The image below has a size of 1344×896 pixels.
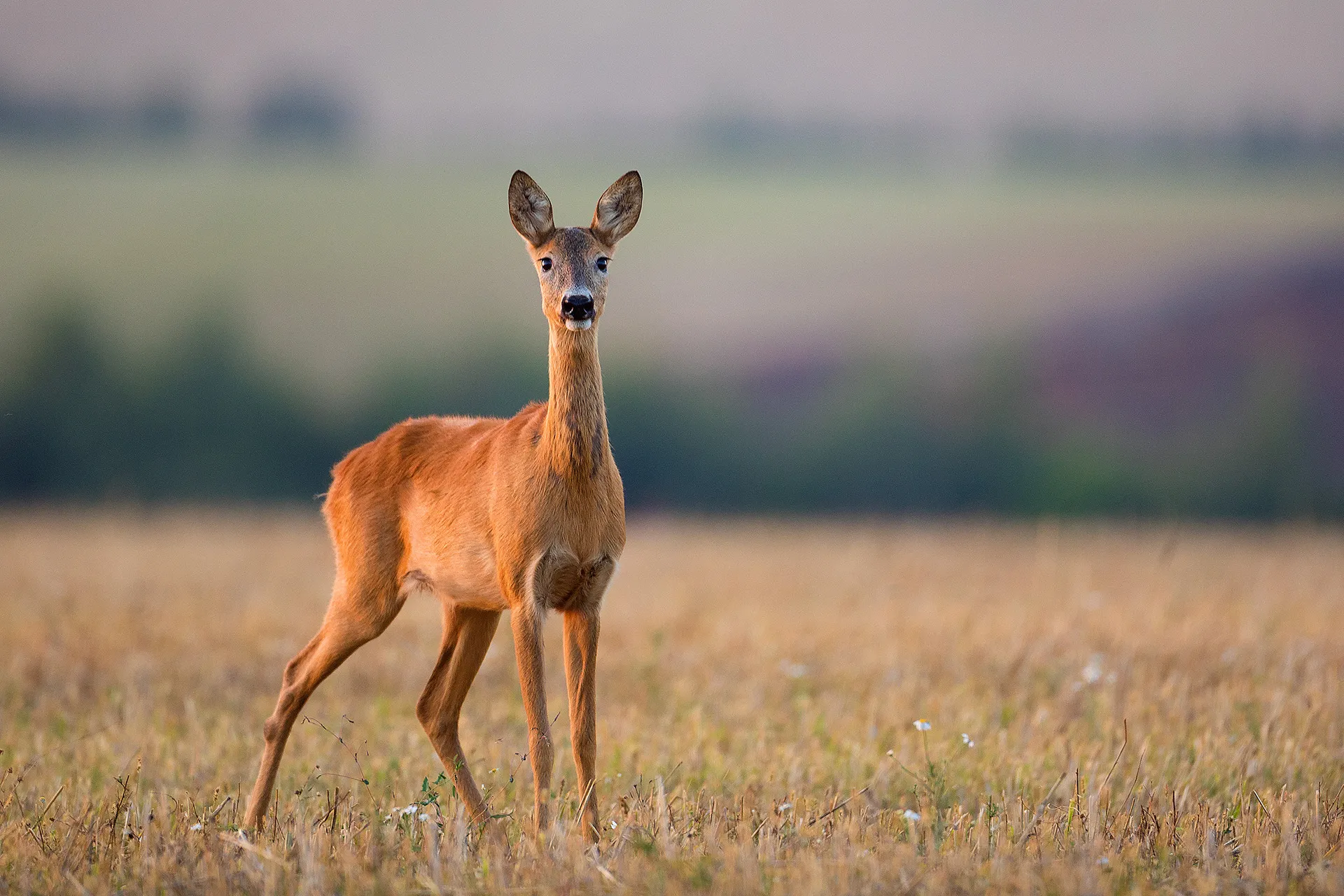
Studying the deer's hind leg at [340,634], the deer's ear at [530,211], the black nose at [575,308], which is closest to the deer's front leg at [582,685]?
the deer's hind leg at [340,634]

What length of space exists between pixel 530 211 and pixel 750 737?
3.56 m

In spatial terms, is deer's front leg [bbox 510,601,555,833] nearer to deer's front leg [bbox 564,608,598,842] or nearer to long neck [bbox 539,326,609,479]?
deer's front leg [bbox 564,608,598,842]

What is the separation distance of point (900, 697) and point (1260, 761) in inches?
96.7

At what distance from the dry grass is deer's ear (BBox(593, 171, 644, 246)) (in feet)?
7.75

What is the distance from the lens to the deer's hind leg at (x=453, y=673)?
21.5 ft

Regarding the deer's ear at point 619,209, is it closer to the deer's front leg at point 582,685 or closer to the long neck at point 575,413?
the long neck at point 575,413

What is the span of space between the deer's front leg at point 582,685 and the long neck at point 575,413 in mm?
→ 652

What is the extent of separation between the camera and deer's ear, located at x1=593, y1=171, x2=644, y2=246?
5902 mm

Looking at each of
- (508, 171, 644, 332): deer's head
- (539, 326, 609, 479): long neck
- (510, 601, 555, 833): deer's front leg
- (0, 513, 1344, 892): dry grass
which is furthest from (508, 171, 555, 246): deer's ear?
(0, 513, 1344, 892): dry grass

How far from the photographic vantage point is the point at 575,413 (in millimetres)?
5707

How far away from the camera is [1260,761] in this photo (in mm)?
7199

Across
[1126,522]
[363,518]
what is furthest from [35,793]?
[1126,522]

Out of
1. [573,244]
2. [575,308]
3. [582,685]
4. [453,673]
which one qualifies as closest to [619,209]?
[573,244]

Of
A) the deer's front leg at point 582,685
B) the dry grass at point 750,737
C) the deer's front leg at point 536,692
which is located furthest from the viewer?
the deer's front leg at point 582,685
